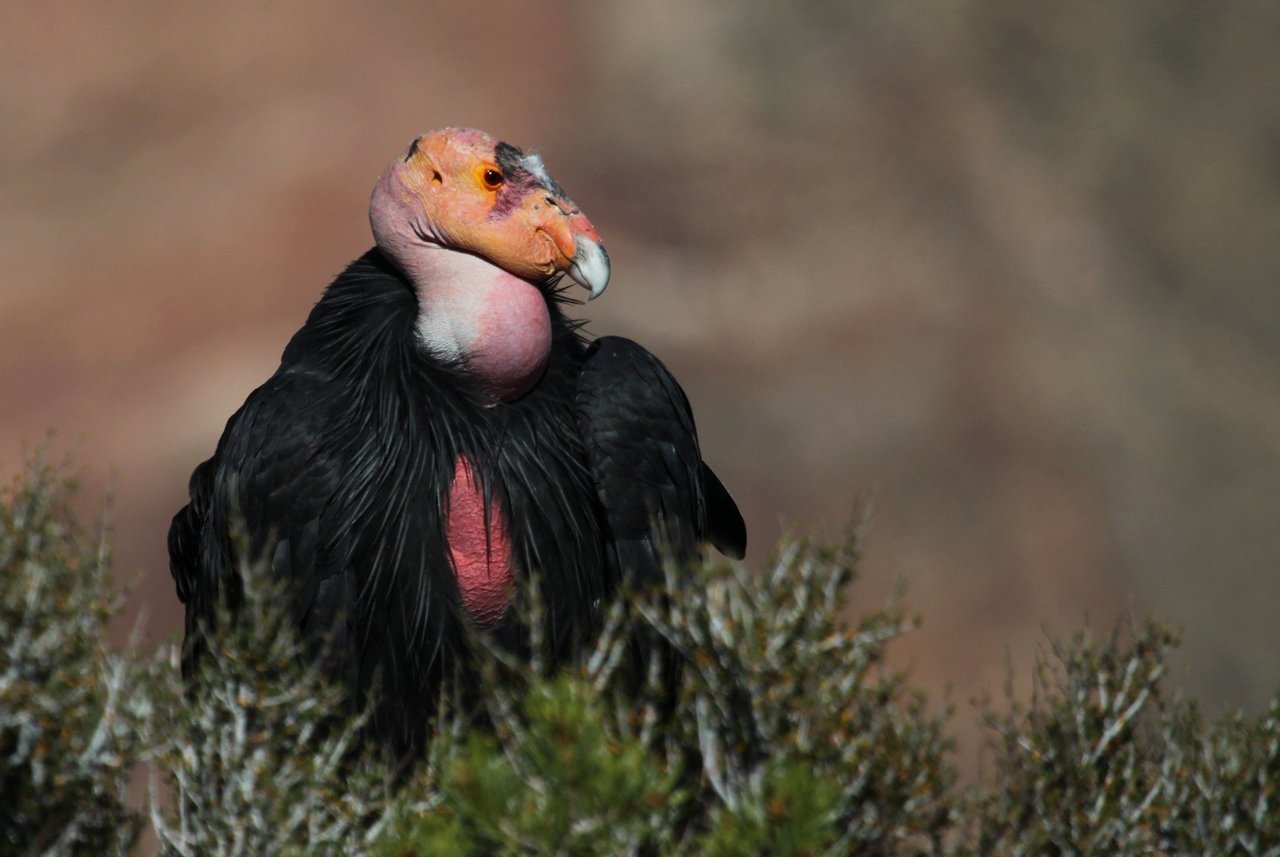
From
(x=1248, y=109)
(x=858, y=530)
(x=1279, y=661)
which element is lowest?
(x=858, y=530)

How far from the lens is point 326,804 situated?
12.9ft

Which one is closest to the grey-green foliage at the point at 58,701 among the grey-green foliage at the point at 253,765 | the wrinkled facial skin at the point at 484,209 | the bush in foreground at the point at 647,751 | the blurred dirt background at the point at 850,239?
the bush in foreground at the point at 647,751

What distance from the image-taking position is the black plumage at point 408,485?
4.83 meters

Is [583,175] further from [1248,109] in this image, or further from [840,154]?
[1248,109]

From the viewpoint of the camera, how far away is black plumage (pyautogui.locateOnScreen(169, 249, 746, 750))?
483 cm

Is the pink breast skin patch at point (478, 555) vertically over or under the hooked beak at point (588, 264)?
under

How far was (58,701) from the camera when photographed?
3742 millimetres

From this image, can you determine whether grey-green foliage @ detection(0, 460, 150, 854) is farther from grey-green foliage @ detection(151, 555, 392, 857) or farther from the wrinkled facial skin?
the wrinkled facial skin

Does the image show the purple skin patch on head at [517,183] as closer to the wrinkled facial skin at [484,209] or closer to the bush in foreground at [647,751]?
the wrinkled facial skin at [484,209]

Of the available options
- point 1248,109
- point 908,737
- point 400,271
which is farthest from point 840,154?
point 908,737

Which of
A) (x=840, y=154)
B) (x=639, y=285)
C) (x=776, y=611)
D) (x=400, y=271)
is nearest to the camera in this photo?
(x=776, y=611)

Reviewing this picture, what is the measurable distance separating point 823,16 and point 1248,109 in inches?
197

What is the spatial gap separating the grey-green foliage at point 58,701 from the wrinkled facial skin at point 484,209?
1447 millimetres

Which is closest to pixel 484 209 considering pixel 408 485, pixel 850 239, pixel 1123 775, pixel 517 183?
pixel 517 183
